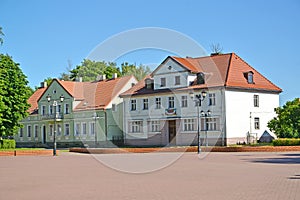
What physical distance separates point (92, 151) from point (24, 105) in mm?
16826

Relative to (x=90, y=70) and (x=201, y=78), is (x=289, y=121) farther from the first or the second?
(x=90, y=70)

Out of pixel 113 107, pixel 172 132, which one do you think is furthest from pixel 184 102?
pixel 113 107

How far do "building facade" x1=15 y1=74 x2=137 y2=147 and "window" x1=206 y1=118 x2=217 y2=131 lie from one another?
46.6 ft

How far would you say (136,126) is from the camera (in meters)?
57.1

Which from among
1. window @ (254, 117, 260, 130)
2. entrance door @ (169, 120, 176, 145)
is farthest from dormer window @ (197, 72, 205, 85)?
window @ (254, 117, 260, 130)

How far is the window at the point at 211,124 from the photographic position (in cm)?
4897

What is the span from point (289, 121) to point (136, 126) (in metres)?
19.5

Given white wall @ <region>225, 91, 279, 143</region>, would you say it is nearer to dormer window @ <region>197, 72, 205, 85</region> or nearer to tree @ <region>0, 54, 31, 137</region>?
dormer window @ <region>197, 72, 205, 85</region>

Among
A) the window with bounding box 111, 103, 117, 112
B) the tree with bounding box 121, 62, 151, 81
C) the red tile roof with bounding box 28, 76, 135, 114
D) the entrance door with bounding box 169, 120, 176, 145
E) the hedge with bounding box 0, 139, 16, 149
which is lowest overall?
the hedge with bounding box 0, 139, 16, 149

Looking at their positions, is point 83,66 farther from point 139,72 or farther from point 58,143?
point 58,143

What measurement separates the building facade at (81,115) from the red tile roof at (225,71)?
21.0 ft

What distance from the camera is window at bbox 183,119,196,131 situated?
51.0 meters

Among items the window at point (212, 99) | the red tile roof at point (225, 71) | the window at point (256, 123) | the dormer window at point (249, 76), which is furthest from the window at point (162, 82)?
the window at point (256, 123)

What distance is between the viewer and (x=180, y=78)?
52.1 metres
